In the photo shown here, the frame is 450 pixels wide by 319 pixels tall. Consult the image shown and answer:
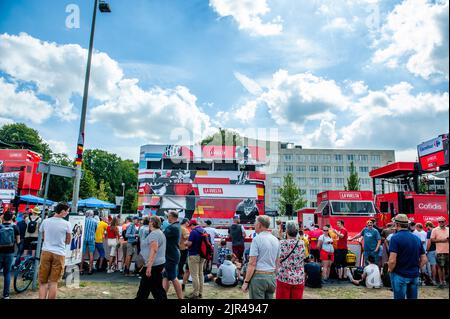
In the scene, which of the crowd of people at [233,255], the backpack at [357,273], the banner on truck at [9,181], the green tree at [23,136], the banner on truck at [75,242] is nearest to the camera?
the crowd of people at [233,255]

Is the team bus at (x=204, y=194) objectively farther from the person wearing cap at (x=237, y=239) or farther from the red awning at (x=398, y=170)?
the red awning at (x=398, y=170)

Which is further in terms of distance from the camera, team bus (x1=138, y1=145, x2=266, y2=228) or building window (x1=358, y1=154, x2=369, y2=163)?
building window (x1=358, y1=154, x2=369, y2=163)

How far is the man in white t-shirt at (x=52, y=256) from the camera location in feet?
18.1

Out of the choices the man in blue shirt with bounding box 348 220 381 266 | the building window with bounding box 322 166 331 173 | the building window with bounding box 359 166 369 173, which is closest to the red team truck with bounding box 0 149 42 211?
the man in blue shirt with bounding box 348 220 381 266

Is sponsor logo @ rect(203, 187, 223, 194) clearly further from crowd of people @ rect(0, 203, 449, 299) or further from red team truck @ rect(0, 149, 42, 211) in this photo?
red team truck @ rect(0, 149, 42, 211)

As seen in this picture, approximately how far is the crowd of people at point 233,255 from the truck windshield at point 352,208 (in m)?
5.56

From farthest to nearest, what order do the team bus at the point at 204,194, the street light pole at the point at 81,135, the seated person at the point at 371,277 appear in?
1. the team bus at the point at 204,194
2. the seated person at the point at 371,277
3. the street light pole at the point at 81,135

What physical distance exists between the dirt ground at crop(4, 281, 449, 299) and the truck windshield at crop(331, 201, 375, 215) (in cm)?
717

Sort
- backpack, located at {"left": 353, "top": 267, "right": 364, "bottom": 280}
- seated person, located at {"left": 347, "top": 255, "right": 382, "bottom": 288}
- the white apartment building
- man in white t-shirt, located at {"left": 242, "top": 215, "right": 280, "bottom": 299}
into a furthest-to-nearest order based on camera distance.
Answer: the white apartment building < backpack, located at {"left": 353, "top": 267, "right": 364, "bottom": 280} < seated person, located at {"left": 347, "top": 255, "right": 382, "bottom": 288} < man in white t-shirt, located at {"left": 242, "top": 215, "right": 280, "bottom": 299}

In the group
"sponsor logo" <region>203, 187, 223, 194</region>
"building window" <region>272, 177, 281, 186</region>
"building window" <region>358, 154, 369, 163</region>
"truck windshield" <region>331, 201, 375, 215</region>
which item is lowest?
"truck windshield" <region>331, 201, 375, 215</region>

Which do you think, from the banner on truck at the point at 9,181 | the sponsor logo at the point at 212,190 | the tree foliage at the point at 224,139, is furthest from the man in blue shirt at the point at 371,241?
the tree foliage at the point at 224,139

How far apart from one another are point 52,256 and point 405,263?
6090 millimetres

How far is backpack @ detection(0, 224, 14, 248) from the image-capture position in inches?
252
